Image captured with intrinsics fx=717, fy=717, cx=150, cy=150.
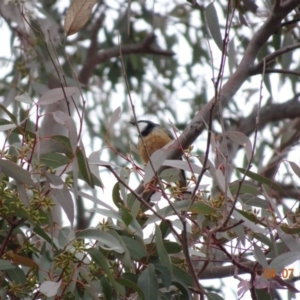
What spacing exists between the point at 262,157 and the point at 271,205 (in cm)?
266

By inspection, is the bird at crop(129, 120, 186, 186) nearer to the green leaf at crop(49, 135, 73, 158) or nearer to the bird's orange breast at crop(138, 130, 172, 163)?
the bird's orange breast at crop(138, 130, 172, 163)

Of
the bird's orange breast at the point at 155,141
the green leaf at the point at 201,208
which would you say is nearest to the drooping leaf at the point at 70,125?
the green leaf at the point at 201,208

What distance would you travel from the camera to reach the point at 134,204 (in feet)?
5.53

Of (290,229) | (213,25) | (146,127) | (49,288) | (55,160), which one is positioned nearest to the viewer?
(49,288)

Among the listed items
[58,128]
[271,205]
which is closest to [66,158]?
[271,205]

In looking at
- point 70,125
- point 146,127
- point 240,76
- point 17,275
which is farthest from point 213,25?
point 146,127

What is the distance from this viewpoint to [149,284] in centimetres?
155

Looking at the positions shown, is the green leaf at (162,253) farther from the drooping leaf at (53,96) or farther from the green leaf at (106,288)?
the drooping leaf at (53,96)

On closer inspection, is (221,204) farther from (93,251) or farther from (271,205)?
(93,251)

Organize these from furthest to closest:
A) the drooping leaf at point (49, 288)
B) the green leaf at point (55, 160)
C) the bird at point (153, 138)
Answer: the bird at point (153, 138) → the green leaf at point (55, 160) → the drooping leaf at point (49, 288)

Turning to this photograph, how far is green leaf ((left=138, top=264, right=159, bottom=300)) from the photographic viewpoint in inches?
60.9

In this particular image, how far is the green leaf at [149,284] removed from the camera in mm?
1546

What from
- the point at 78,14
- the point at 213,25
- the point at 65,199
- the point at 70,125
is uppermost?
the point at 213,25

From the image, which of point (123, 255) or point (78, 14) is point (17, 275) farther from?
point (78, 14)
